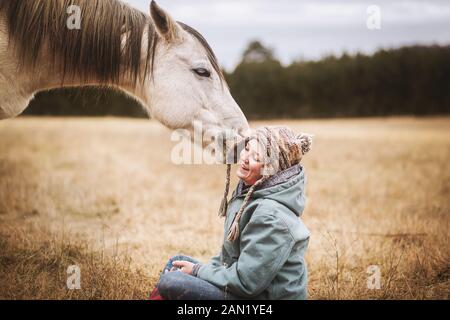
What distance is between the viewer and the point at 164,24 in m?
3.30

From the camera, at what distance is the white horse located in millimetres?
3283

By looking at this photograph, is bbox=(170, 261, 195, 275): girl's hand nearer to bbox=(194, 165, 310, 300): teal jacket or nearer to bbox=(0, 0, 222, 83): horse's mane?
bbox=(194, 165, 310, 300): teal jacket


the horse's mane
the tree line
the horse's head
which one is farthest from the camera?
the tree line

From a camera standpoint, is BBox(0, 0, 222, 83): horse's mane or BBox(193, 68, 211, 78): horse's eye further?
BBox(193, 68, 211, 78): horse's eye

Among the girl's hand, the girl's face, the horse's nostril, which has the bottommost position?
the girl's hand

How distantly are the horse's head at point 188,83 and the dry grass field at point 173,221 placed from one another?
1.43 m

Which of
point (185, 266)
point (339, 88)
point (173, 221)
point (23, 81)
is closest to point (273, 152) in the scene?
point (185, 266)

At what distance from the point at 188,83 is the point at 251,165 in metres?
1.27

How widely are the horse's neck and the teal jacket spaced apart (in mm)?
1751

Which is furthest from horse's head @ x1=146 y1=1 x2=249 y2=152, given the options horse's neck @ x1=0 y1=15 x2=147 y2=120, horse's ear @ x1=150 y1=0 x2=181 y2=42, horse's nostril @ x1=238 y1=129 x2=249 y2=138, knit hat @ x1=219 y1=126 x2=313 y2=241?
knit hat @ x1=219 y1=126 x2=313 y2=241

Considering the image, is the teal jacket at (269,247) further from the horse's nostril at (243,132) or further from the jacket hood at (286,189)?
the horse's nostril at (243,132)

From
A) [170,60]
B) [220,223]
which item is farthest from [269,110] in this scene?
[170,60]
